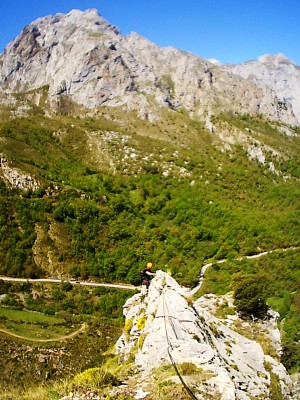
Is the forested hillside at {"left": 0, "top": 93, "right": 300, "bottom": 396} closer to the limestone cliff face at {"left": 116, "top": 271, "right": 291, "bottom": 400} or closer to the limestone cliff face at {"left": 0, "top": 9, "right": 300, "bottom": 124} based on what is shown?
the limestone cliff face at {"left": 0, "top": 9, "right": 300, "bottom": 124}

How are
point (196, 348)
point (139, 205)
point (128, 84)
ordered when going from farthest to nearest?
point (128, 84)
point (139, 205)
point (196, 348)

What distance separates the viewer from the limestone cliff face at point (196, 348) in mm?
13516

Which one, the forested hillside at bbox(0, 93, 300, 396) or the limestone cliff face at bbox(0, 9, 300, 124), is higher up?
the limestone cliff face at bbox(0, 9, 300, 124)

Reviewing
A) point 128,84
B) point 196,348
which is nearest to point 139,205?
point 128,84

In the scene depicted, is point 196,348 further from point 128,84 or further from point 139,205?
point 128,84

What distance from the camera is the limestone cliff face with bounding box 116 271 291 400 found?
13516mm

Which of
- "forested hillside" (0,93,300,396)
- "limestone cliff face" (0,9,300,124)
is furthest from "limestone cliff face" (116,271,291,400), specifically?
"limestone cliff face" (0,9,300,124)

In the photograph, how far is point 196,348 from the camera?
15648mm

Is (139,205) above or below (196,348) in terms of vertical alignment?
above

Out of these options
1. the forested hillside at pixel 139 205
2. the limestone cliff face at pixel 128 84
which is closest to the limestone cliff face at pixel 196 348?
the forested hillside at pixel 139 205

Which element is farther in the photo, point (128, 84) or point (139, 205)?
point (128, 84)

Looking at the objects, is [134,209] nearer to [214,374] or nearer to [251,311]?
[251,311]

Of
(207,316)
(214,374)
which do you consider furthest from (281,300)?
(214,374)

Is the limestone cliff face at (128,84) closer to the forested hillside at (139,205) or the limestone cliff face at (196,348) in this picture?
the forested hillside at (139,205)
